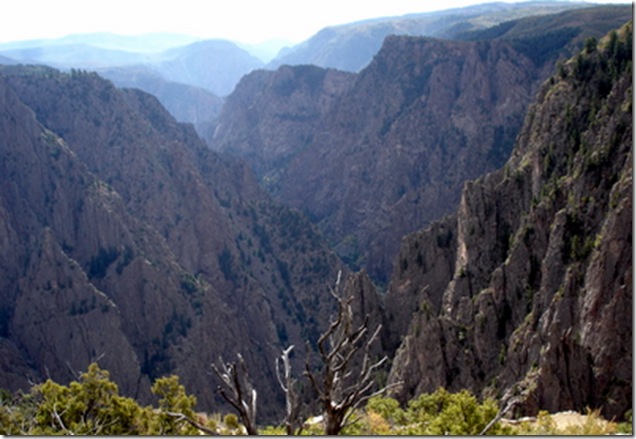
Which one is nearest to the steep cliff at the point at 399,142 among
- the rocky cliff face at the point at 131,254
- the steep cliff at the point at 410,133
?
the steep cliff at the point at 410,133

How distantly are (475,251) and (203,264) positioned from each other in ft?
180

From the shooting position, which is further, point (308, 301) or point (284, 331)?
point (308, 301)

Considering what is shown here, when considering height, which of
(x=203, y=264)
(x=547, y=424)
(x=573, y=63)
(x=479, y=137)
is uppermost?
(x=573, y=63)

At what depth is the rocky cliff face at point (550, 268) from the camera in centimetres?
3331

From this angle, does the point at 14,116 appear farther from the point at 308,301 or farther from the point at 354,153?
the point at 354,153

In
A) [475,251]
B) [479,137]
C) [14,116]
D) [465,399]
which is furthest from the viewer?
[479,137]

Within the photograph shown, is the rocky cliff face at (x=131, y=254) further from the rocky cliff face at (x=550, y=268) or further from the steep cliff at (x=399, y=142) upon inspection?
the rocky cliff face at (x=550, y=268)

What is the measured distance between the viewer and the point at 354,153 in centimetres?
13950

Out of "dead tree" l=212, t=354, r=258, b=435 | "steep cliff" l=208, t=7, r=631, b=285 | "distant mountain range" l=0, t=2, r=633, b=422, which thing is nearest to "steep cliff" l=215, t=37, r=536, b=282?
"steep cliff" l=208, t=7, r=631, b=285

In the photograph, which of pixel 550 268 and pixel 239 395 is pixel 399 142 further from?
pixel 239 395

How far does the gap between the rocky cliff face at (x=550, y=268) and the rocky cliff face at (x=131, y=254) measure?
106 ft

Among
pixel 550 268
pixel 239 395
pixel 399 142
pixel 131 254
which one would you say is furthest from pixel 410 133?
pixel 239 395

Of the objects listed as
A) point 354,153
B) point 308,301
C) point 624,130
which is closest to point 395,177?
point 354,153

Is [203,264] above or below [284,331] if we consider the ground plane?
above
